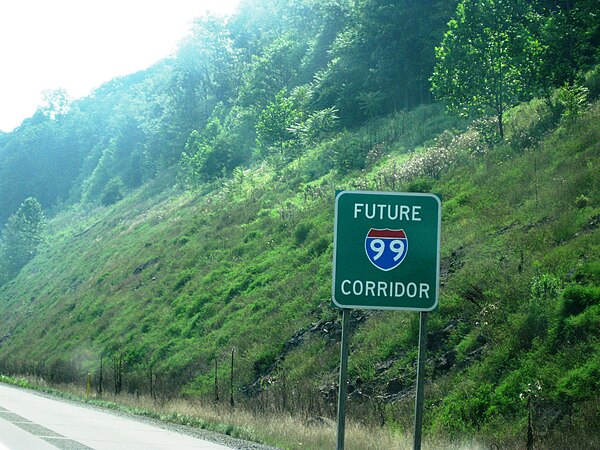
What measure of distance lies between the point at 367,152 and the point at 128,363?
1736 centimetres

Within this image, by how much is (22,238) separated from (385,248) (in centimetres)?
9446

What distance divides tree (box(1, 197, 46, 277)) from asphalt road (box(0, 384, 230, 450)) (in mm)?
83527

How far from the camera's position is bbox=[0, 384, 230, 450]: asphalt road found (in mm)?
10266

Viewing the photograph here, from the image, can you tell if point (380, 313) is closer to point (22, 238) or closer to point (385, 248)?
point (385, 248)

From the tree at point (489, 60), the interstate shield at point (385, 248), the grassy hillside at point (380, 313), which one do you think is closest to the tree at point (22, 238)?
the grassy hillside at point (380, 313)

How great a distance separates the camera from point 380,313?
24781 mm

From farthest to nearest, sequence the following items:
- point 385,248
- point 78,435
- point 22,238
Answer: point 22,238 → point 78,435 → point 385,248

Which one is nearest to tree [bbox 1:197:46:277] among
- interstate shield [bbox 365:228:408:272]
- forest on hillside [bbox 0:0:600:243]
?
forest on hillside [bbox 0:0:600:243]

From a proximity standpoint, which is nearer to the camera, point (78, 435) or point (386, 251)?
point (386, 251)

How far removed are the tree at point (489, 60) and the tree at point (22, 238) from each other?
72.1m

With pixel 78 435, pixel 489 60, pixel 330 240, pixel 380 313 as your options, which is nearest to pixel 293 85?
pixel 489 60

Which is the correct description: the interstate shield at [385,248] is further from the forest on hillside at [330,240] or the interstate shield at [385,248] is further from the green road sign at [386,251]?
the forest on hillside at [330,240]

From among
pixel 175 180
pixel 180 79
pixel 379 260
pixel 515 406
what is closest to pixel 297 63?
pixel 175 180

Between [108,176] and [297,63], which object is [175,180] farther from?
[108,176]
